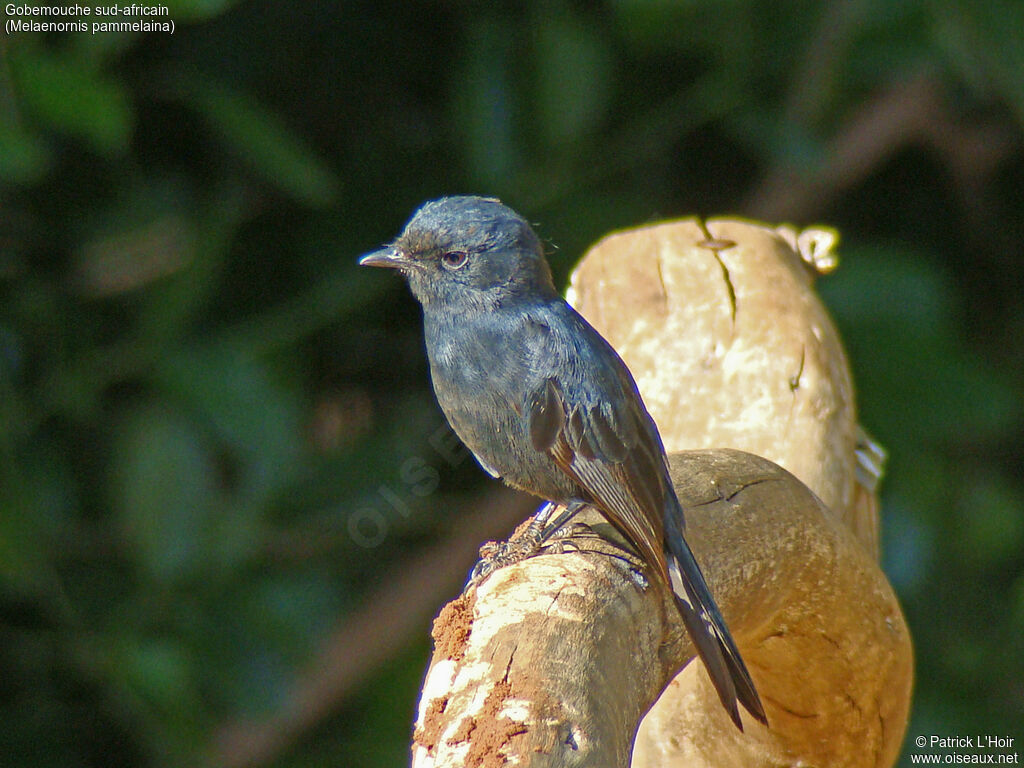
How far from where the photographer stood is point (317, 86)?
4047mm

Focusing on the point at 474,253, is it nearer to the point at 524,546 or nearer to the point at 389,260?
the point at 389,260

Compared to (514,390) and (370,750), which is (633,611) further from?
(370,750)

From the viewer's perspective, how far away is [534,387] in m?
2.55

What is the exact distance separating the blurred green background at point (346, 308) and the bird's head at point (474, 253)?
0.98 m

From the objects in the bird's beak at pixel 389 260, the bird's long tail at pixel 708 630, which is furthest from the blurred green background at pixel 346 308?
the bird's long tail at pixel 708 630

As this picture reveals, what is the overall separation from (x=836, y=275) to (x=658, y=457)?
2.16m

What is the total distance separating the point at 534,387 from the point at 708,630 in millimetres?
676

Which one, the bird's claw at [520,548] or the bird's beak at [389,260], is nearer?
the bird's claw at [520,548]

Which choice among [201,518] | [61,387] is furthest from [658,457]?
[61,387]

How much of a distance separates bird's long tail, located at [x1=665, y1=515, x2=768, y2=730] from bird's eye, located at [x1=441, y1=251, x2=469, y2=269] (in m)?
0.83

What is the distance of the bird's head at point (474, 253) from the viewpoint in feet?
8.93

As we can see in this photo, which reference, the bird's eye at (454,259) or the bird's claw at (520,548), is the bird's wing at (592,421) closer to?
the bird's claw at (520,548)

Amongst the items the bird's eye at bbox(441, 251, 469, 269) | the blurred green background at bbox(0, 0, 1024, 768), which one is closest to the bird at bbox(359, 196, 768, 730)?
the bird's eye at bbox(441, 251, 469, 269)

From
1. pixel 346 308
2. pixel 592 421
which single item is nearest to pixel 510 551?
pixel 592 421
